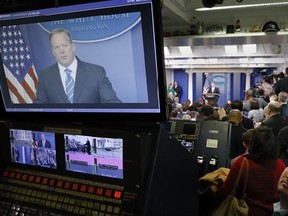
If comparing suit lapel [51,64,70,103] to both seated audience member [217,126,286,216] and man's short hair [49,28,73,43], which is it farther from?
seated audience member [217,126,286,216]

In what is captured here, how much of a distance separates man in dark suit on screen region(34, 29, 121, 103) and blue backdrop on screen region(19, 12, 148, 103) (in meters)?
0.03

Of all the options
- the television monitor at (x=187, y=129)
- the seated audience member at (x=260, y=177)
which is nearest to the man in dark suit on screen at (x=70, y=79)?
the seated audience member at (x=260, y=177)

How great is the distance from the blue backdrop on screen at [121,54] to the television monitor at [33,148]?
15.8 inches

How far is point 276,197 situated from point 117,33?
2009mm

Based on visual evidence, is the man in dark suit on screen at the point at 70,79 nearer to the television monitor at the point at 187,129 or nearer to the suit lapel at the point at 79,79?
the suit lapel at the point at 79,79

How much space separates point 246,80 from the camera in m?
19.3

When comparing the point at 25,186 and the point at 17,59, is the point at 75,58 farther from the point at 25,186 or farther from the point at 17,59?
the point at 25,186

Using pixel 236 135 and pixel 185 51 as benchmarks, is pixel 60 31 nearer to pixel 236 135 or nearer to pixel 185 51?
pixel 236 135

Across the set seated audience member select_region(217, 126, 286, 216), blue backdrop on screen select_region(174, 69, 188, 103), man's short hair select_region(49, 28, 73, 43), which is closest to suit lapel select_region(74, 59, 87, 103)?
man's short hair select_region(49, 28, 73, 43)

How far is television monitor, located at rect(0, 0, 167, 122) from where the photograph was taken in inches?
53.4

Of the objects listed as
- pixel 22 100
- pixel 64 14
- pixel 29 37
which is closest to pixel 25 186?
pixel 22 100

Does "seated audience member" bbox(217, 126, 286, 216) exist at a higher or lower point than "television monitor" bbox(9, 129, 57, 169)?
lower

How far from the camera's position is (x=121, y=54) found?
1.42 m

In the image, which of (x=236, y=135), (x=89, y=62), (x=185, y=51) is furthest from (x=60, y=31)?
(x=185, y=51)
